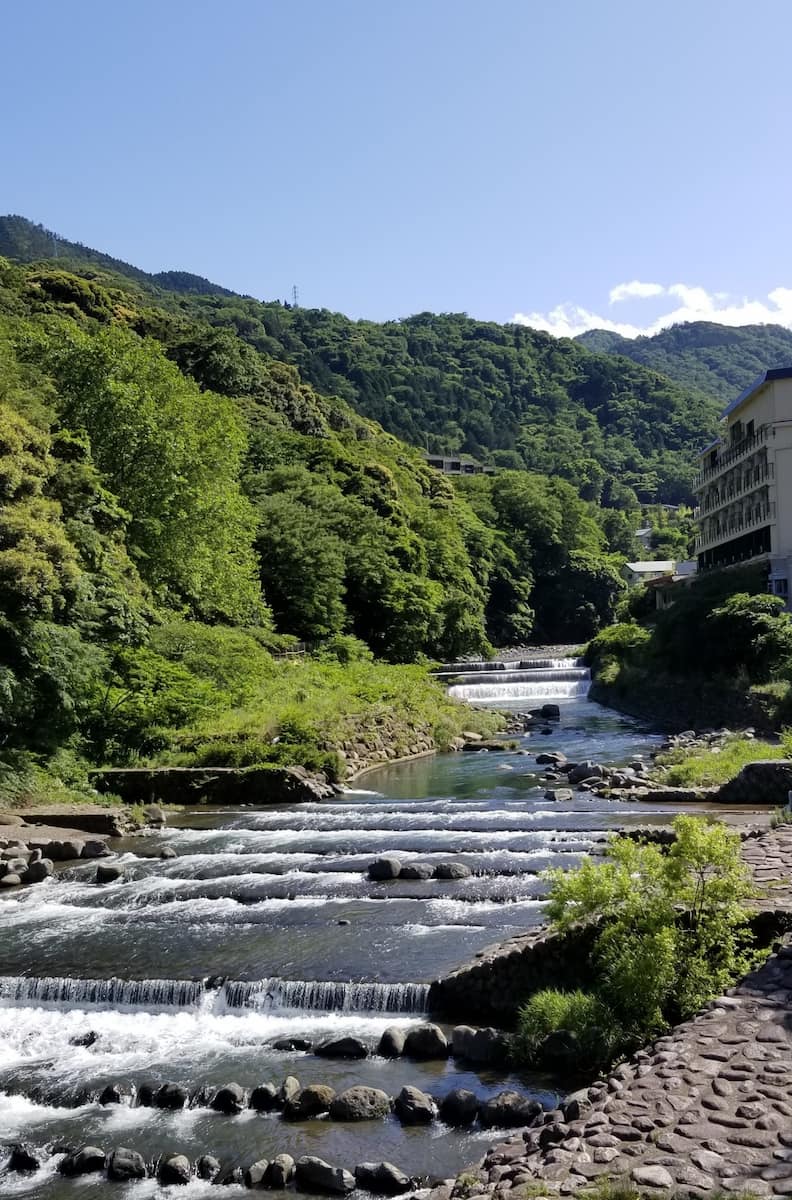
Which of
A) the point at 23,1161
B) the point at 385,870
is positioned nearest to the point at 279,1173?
the point at 23,1161

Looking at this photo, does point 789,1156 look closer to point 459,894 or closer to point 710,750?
point 459,894

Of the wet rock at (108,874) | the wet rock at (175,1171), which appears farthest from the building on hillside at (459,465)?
the wet rock at (175,1171)

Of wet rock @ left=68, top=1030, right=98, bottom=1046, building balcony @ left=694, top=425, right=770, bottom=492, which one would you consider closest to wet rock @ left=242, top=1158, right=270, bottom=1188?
wet rock @ left=68, top=1030, right=98, bottom=1046

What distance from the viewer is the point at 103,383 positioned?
124 ft

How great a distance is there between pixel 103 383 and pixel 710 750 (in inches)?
994

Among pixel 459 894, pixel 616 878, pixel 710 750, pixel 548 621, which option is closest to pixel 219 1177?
pixel 616 878

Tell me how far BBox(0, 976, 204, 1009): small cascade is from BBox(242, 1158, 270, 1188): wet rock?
13.3 feet

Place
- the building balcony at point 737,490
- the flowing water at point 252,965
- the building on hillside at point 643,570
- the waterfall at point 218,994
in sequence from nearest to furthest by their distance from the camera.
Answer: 1. the flowing water at point 252,965
2. the waterfall at point 218,994
3. the building balcony at point 737,490
4. the building on hillside at point 643,570

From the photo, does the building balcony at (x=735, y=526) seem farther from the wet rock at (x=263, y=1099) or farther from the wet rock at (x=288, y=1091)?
the wet rock at (x=263, y=1099)

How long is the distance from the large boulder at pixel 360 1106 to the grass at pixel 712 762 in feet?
52.0

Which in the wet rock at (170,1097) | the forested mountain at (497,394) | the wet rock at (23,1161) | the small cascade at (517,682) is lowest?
the wet rock at (23,1161)

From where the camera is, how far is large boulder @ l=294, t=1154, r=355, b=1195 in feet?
27.3

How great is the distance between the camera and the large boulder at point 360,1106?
945 cm

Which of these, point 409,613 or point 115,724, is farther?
point 409,613
